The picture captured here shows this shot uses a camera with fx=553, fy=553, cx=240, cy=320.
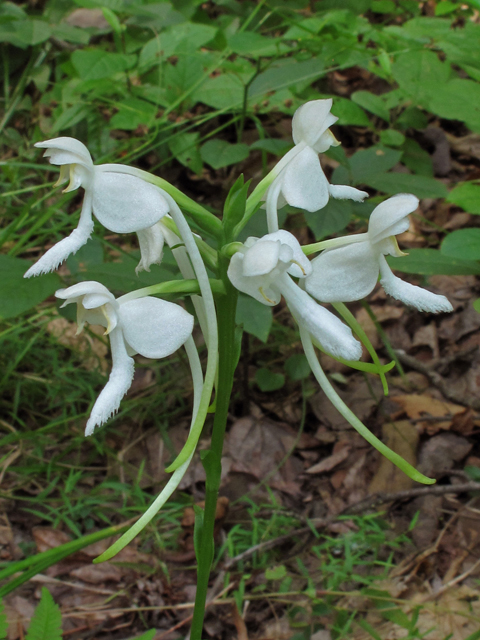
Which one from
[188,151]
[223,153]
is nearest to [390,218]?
Answer: [223,153]

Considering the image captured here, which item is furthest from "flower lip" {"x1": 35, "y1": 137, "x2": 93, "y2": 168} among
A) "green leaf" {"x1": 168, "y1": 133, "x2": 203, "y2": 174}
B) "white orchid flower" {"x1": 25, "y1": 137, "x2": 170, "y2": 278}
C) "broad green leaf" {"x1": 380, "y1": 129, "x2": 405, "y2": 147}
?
"broad green leaf" {"x1": 380, "y1": 129, "x2": 405, "y2": 147}

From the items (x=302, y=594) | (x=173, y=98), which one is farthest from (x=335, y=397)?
(x=173, y=98)

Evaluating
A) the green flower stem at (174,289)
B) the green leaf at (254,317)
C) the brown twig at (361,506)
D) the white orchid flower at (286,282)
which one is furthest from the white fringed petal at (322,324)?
the brown twig at (361,506)

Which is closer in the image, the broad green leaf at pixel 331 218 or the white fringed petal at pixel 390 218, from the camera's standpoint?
the white fringed petal at pixel 390 218

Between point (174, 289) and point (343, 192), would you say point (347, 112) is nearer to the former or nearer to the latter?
point (343, 192)

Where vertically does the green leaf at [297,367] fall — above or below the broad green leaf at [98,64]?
below

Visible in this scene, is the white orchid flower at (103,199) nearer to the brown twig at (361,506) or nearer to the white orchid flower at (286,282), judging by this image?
the white orchid flower at (286,282)

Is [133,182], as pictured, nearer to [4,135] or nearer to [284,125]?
[284,125]
